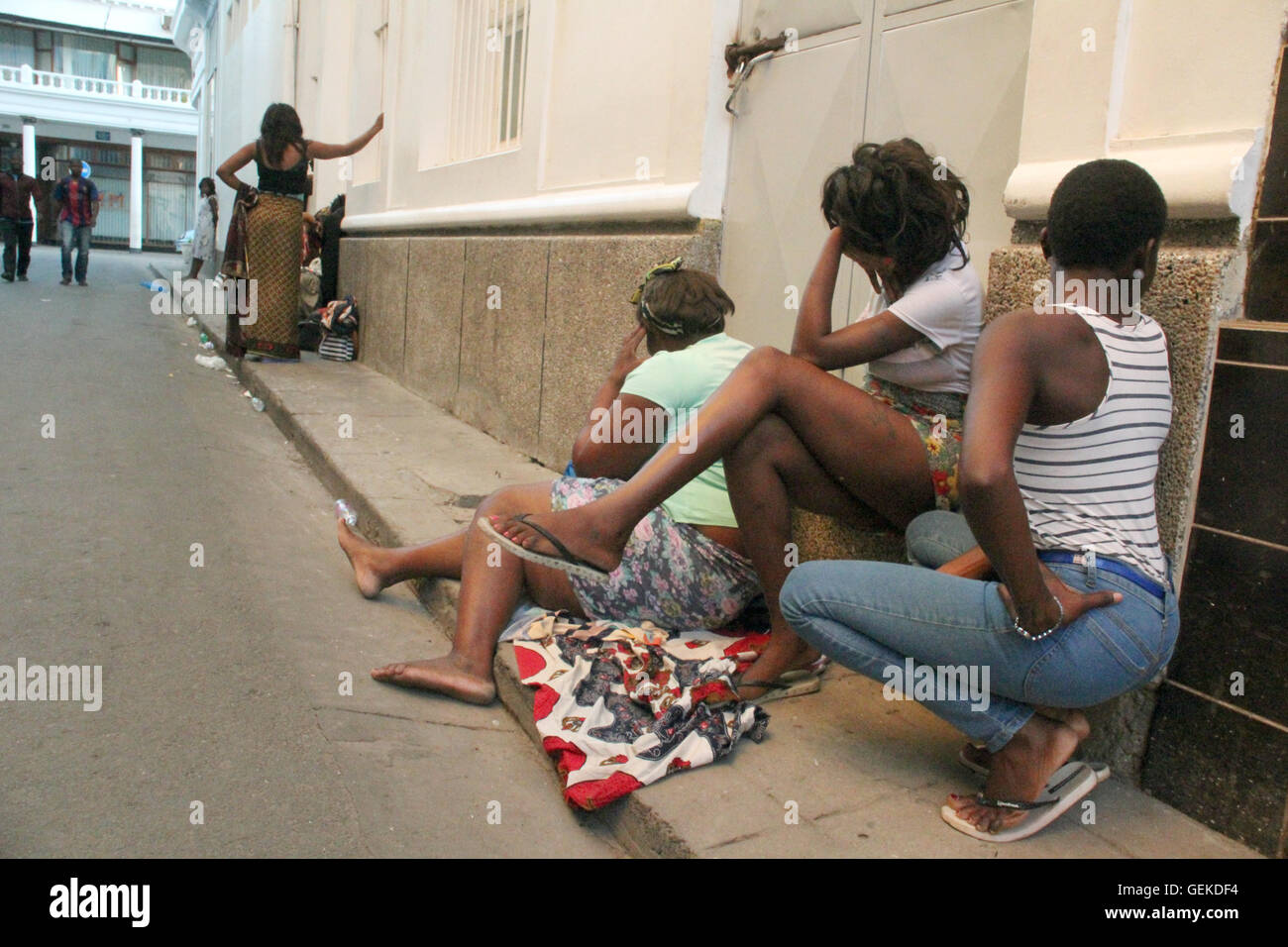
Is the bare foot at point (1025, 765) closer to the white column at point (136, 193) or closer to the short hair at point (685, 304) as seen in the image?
the short hair at point (685, 304)

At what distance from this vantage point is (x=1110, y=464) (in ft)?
6.80

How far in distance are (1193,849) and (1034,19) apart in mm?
1993

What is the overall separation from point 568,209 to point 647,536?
2.75m

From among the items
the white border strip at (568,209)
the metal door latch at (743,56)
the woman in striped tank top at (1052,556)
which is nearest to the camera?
the woman in striped tank top at (1052,556)

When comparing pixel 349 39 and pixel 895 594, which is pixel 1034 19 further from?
pixel 349 39

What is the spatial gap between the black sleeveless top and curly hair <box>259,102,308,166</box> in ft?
0.29

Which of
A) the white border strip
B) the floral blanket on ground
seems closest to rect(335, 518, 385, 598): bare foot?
the floral blanket on ground

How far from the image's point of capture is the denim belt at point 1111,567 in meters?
2.06

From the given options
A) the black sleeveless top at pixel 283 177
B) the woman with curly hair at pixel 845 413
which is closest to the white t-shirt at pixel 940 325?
the woman with curly hair at pixel 845 413

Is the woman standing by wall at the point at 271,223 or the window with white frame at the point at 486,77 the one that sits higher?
the window with white frame at the point at 486,77

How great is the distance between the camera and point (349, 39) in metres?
10.6

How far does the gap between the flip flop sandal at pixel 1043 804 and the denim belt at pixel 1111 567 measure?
0.43m

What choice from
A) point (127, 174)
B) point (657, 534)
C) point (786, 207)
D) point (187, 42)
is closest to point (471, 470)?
point (786, 207)

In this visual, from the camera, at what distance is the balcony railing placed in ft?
103
